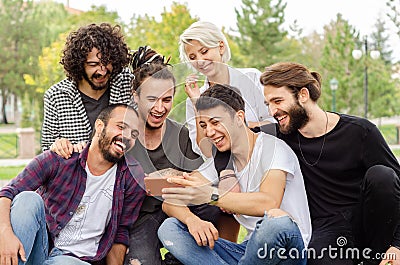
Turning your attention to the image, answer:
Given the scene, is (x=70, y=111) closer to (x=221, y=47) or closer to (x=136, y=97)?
(x=136, y=97)

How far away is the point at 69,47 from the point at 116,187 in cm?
96

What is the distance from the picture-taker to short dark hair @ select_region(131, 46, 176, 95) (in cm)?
331

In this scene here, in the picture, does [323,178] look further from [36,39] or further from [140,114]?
[36,39]

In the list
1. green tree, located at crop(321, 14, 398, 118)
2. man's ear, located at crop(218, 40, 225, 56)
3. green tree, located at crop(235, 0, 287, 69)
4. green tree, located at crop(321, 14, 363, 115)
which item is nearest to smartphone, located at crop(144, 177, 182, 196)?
man's ear, located at crop(218, 40, 225, 56)

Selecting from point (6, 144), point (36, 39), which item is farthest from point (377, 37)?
point (6, 144)

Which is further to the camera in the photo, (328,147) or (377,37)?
(377,37)

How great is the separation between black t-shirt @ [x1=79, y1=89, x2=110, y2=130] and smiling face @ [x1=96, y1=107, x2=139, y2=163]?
1.36 feet

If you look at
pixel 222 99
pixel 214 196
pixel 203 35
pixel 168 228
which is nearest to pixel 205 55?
pixel 203 35

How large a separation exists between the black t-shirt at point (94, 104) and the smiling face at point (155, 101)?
1.35 ft

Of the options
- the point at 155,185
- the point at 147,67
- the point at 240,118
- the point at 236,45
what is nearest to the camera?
the point at 240,118

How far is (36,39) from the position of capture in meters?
33.0

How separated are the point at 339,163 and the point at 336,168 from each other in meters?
0.03

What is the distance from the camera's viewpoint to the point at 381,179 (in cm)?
295

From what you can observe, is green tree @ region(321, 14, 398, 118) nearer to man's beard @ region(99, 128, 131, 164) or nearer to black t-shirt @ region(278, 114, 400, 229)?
black t-shirt @ region(278, 114, 400, 229)
